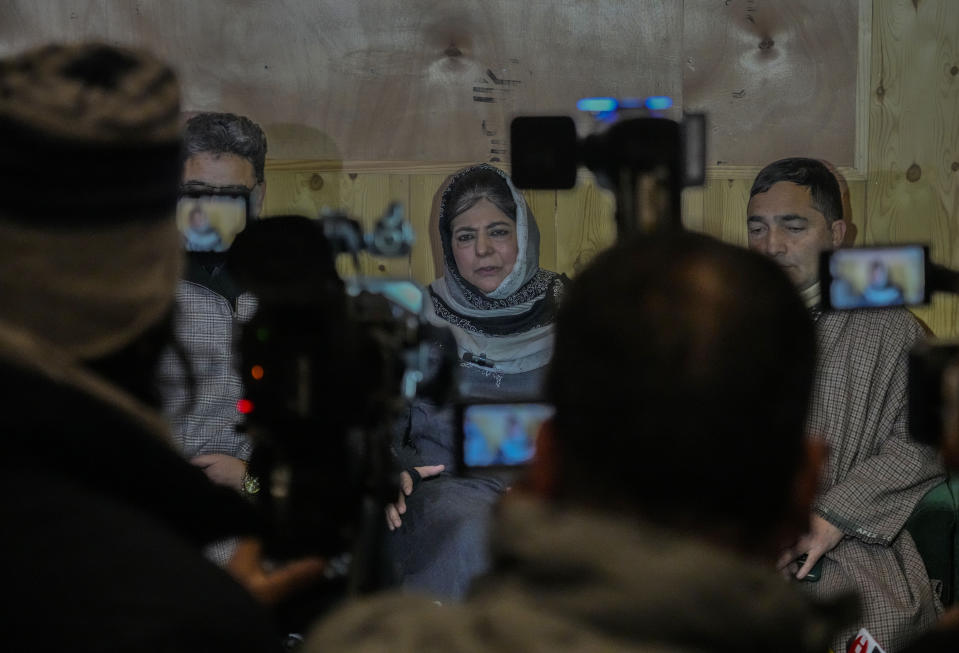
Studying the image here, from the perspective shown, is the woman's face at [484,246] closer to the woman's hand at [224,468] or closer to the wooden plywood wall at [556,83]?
the wooden plywood wall at [556,83]

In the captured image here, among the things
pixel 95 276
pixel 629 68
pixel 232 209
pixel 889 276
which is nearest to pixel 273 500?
pixel 95 276

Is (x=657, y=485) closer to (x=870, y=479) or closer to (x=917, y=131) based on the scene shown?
(x=870, y=479)

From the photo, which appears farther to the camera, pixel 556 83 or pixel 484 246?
pixel 556 83

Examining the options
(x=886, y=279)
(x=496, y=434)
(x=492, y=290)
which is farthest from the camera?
(x=492, y=290)

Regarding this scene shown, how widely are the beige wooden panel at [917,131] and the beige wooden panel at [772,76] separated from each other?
0.09 m

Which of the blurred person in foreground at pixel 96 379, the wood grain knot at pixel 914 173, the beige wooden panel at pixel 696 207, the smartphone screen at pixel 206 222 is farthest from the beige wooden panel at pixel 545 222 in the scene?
the blurred person in foreground at pixel 96 379

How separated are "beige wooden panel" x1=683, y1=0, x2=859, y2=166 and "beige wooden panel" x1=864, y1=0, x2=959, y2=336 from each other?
0.09 meters

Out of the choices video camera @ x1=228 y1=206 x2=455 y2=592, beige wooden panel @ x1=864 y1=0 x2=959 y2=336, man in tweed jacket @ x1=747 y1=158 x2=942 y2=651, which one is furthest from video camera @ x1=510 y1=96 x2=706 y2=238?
beige wooden panel @ x1=864 y1=0 x2=959 y2=336

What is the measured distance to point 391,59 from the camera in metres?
3.10

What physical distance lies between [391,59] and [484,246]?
1.94 feet

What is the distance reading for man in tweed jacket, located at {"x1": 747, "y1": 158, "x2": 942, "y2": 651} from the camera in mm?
2539

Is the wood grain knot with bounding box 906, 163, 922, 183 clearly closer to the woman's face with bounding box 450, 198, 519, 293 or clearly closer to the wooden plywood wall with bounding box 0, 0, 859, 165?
the wooden plywood wall with bounding box 0, 0, 859, 165

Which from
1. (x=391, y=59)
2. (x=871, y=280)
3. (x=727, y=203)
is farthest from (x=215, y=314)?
A: (x=871, y=280)

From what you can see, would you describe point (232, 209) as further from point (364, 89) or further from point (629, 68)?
point (629, 68)
